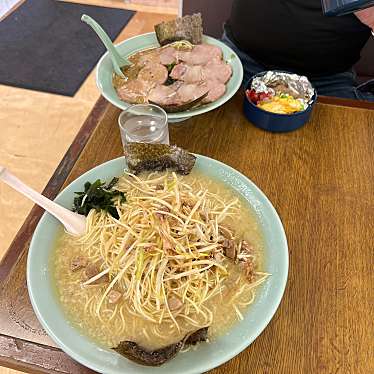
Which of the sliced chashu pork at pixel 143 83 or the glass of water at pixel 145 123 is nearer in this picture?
the glass of water at pixel 145 123

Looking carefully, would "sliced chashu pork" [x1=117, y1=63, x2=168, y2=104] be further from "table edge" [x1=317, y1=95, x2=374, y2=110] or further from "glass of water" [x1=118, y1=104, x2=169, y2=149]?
"table edge" [x1=317, y1=95, x2=374, y2=110]

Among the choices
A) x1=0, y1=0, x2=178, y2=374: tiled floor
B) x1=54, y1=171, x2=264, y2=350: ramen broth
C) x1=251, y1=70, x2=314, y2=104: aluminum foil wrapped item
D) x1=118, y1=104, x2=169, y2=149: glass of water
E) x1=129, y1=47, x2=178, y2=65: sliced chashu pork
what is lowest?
x1=0, y1=0, x2=178, y2=374: tiled floor

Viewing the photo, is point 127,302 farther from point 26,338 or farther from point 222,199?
point 222,199

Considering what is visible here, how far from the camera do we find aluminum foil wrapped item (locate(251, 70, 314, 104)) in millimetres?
1330

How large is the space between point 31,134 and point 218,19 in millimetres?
1184

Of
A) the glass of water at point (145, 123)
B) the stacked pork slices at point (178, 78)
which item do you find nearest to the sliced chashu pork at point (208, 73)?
the stacked pork slices at point (178, 78)

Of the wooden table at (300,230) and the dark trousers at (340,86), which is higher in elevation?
the wooden table at (300,230)

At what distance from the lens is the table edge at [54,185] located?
1032mm

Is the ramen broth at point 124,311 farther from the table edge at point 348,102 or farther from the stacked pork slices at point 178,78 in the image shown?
the table edge at point 348,102

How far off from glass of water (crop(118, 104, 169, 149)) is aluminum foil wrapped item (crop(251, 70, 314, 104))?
1.23ft

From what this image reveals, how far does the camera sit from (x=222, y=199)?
103 cm

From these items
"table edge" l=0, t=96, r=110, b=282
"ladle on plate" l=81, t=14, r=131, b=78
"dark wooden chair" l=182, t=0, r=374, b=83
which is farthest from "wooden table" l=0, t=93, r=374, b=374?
"dark wooden chair" l=182, t=0, r=374, b=83

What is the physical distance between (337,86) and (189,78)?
0.65 m

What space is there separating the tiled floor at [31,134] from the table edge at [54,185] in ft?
2.85
